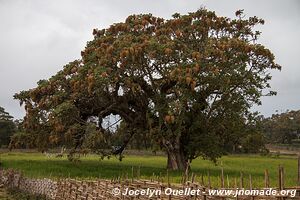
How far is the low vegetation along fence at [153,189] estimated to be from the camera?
7.15 metres

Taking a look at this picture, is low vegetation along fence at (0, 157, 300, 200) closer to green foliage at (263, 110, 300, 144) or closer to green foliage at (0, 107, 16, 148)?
green foliage at (0, 107, 16, 148)

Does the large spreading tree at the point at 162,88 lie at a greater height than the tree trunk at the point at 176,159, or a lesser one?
greater

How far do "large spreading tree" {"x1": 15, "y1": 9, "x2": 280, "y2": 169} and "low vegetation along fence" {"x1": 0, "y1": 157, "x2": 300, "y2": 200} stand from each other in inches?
229

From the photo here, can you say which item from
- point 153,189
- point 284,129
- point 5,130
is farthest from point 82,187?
point 284,129

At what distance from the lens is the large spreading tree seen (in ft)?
75.6

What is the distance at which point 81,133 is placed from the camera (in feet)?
80.6

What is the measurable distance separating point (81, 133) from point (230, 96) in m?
8.93

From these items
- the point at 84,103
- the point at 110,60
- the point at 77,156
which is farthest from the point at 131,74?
the point at 77,156

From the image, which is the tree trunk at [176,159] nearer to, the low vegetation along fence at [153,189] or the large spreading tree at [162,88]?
the large spreading tree at [162,88]

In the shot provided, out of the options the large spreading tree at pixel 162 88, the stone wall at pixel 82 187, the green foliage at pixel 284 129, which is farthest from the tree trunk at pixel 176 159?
the green foliage at pixel 284 129

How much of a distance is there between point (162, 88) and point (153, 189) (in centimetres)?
1548

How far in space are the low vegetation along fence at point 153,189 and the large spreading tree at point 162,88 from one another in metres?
5.83

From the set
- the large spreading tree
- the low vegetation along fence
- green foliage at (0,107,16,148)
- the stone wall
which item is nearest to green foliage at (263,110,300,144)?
green foliage at (0,107,16,148)

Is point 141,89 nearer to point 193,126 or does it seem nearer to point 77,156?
point 193,126
